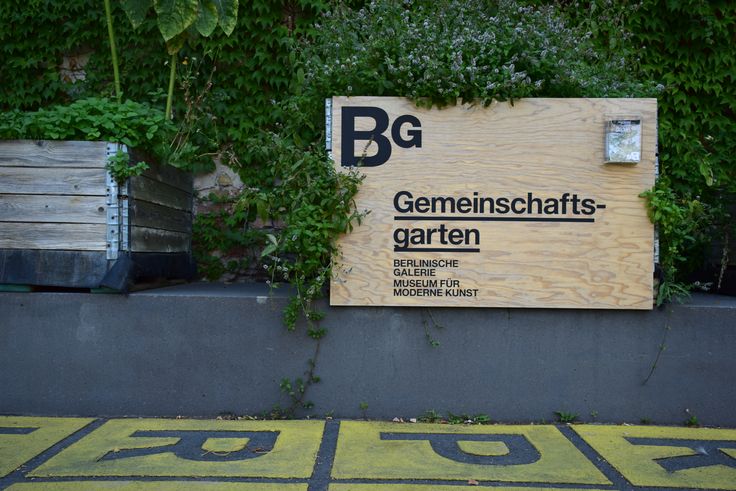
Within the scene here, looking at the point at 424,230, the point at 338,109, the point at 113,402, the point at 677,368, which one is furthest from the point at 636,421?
the point at 113,402

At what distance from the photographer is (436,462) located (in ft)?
11.0

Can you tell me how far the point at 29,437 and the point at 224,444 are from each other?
1090mm

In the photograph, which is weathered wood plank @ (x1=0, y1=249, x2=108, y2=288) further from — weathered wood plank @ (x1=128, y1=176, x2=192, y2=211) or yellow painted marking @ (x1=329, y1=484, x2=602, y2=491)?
yellow painted marking @ (x1=329, y1=484, x2=602, y2=491)

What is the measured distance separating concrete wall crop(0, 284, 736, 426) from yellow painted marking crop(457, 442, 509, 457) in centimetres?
45

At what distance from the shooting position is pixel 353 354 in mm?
4105

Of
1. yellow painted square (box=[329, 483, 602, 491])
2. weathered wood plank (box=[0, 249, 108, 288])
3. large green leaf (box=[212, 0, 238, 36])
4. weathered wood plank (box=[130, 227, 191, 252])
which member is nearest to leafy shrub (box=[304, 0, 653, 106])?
large green leaf (box=[212, 0, 238, 36])

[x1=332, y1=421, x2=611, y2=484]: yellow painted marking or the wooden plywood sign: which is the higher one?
the wooden plywood sign

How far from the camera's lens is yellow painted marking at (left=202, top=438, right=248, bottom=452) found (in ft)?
11.6

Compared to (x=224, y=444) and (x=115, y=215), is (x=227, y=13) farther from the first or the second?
(x=224, y=444)

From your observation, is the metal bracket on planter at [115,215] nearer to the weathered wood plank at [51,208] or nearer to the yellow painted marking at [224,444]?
the weathered wood plank at [51,208]

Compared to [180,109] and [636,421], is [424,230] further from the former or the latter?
[180,109]

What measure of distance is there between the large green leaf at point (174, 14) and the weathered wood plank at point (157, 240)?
1.37 metres

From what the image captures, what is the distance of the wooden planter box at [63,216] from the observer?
4125 millimetres

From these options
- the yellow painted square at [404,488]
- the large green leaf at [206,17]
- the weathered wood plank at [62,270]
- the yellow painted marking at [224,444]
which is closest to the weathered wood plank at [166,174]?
the weathered wood plank at [62,270]
